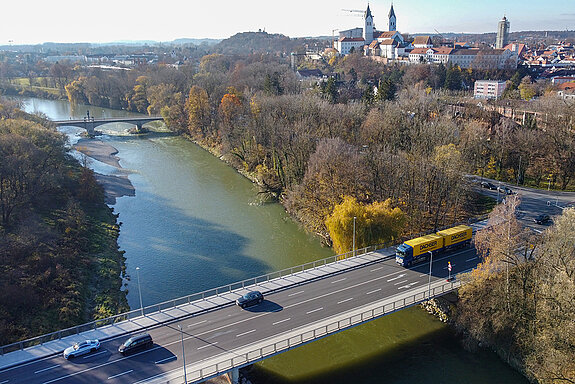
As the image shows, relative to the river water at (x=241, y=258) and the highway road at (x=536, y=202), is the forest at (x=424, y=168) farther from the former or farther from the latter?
the highway road at (x=536, y=202)

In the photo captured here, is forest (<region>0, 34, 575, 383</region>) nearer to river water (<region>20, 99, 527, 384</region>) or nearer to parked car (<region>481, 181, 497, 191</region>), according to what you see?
river water (<region>20, 99, 527, 384</region>)

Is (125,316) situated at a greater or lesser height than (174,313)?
lesser

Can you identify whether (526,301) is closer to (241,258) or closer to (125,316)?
(241,258)

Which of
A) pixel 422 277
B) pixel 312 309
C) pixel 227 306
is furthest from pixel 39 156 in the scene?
pixel 422 277

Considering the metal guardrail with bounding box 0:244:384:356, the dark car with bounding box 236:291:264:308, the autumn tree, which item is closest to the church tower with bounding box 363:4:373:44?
the autumn tree

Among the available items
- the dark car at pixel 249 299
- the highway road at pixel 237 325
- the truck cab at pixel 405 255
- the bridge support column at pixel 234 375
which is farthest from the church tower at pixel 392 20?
the bridge support column at pixel 234 375

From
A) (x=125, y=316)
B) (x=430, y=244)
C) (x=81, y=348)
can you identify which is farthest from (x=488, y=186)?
(x=81, y=348)

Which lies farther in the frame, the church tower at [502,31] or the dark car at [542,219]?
the church tower at [502,31]
